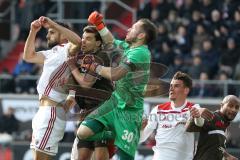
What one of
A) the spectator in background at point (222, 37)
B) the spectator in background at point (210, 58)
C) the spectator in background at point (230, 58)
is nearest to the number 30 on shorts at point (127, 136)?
the spectator in background at point (230, 58)

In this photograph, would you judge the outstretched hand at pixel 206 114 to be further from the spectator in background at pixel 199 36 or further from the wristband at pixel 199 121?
the spectator in background at pixel 199 36

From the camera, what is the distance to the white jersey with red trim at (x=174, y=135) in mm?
10812

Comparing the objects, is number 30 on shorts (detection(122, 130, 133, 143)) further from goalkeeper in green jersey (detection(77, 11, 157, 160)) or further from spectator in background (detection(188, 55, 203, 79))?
spectator in background (detection(188, 55, 203, 79))

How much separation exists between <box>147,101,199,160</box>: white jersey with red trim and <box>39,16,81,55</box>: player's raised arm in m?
1.31

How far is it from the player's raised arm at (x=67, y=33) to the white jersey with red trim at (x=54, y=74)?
0.13m

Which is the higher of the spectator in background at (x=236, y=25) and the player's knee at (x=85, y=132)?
the spectator in background at (x=236, y=25)

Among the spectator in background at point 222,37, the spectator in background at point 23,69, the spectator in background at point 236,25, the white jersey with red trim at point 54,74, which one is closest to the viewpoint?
the white jersey with red trim at point 54,74

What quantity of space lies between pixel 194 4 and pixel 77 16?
389cm

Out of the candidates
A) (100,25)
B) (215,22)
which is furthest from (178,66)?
(100,25)

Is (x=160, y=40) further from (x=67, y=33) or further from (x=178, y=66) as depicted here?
(x=67, y=33)

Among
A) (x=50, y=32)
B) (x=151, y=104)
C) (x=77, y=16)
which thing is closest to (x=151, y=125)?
(x=50, y=32)

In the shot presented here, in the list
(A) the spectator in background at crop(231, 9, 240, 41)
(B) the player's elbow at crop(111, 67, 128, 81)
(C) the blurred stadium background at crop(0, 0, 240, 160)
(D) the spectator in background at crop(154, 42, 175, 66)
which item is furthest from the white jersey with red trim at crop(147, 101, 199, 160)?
(A) the spectator in background at crop(231, 9, 240, 41)

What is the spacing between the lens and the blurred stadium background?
1950 cm

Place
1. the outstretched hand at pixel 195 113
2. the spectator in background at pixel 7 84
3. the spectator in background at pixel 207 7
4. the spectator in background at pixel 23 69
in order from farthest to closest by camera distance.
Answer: the spectator in background at pixel 23 69
the spectator in background at pixel 7 84
the spectator in background at pixel 207 7
the outstretched hand at pixel 195 113
